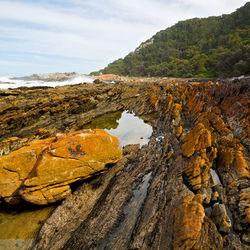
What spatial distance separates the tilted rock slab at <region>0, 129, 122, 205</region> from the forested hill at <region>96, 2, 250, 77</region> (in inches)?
2215

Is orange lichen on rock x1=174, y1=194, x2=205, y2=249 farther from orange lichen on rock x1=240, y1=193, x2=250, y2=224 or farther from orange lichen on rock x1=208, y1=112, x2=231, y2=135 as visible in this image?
orange lichen on rock x1=208, y1=112, x2=231, y2=135

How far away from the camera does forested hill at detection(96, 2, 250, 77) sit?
53622 millimetres

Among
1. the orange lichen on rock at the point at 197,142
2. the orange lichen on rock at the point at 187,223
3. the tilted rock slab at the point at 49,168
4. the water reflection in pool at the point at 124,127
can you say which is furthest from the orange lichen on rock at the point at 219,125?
the tilted rock slab at the point at 49,168

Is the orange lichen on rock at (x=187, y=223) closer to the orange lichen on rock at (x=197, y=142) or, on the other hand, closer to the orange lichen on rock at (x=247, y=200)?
the orange lichen on rock at (x=247, y=200)

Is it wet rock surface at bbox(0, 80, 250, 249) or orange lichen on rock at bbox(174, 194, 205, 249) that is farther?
wet rock surface at bbox(0, 80, 250, 249)

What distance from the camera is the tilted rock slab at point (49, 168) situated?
8250 mm

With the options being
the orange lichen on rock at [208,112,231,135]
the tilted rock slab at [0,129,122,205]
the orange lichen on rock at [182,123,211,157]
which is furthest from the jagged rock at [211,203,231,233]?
the orange lichen on rock at [208,112,231,135]

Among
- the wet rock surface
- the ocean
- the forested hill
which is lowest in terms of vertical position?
the wet rock surface

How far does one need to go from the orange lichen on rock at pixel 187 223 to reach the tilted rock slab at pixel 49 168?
613cm

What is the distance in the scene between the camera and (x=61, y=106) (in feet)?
73.4

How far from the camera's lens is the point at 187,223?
6.12m

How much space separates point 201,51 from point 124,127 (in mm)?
110255

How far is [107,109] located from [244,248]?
2716cm

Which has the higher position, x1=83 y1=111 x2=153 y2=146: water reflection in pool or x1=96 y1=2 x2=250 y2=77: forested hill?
x1=96 y1=2 x2=250 y2=77: forested hill
